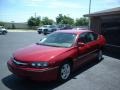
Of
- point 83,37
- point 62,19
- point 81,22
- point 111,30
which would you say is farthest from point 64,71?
point 81,22

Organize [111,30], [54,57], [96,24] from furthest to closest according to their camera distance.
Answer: [96,24]
[111,30]
[54,57]

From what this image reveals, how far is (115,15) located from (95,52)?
4.71 m

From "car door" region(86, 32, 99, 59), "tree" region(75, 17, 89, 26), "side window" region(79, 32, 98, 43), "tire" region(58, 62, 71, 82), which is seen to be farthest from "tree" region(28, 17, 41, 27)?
"tire" region(58, 62, 71, 82)

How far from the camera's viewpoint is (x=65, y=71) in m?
5.43

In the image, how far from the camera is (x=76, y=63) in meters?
5.94

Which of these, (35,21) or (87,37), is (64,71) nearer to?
(87,37)

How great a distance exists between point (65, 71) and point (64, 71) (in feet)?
0.20

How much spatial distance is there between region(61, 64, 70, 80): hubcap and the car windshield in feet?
2.60

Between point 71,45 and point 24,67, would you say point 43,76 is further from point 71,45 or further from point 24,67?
point 71,45

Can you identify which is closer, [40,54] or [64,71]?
[40,54]

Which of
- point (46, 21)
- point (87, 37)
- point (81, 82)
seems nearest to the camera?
point (81, 82)

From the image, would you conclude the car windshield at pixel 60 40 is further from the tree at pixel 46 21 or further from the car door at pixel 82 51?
the tree at pixel 46 21

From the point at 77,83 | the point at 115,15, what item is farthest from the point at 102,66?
the point at 115,15

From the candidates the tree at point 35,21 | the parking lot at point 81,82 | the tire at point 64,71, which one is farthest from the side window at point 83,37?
the tree at point 35,21
